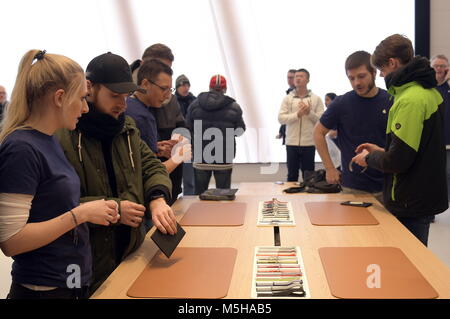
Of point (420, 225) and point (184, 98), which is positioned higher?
point (184, 98)

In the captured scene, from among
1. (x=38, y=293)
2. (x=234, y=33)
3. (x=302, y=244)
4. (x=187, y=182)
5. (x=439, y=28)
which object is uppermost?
(x=234, y=33)

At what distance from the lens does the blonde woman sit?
115 centimetres

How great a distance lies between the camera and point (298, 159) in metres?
4.94

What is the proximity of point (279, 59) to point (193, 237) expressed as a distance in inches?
198

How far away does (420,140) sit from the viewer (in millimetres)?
1970

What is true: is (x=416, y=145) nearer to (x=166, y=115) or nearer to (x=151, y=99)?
(x=151, y=99)

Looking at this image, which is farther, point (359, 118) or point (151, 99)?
point (359, 118)

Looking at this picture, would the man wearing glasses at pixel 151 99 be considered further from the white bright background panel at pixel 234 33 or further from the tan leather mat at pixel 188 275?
the white bright background panel at pixel 234 33

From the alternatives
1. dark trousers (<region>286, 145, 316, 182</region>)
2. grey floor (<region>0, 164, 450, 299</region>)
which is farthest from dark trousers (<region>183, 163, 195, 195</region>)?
grey floor (<region>0, 164, 450, 299</region>)

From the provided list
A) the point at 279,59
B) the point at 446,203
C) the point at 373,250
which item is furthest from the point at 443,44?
the point at 373,250

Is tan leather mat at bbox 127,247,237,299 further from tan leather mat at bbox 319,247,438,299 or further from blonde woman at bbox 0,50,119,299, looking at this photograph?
tan leather mat at bbox 319,247,438,299

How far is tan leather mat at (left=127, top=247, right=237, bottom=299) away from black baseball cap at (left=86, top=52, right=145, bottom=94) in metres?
0.62

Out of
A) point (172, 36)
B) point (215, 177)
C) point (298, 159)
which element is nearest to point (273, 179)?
point (298, 159)

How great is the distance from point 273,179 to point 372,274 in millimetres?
5365
